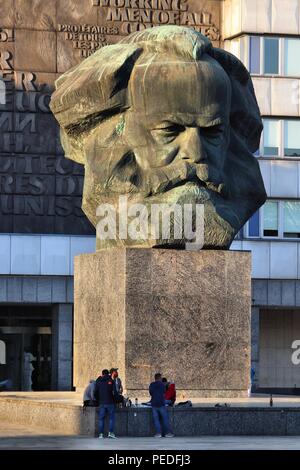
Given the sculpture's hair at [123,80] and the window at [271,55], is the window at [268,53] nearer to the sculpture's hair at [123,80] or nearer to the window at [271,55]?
the window at [271,55]

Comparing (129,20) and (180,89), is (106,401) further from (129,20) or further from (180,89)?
(129,20)

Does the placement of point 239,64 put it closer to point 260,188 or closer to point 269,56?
point 260,188

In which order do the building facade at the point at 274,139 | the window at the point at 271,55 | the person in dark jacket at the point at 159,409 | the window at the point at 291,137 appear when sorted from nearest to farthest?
the person in dark jacket at the point at 159,409 → the building facade at the point at 274,139 → the window at the point at 271,55 → the window at the point at 291,137

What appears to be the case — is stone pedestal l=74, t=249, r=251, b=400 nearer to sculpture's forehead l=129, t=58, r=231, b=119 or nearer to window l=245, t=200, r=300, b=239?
sculpture's forehead l=129, t=58, r=231, b=119

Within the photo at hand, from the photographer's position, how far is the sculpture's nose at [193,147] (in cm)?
3192

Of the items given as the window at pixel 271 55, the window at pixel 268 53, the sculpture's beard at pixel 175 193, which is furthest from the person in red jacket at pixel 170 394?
the window at pixel 271 55

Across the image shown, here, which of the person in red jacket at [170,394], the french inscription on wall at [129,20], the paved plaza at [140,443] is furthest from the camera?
the french inscription on wall at [129,20]

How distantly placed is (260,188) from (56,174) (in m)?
22.3

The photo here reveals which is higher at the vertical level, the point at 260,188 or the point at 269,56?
the point at 269,56

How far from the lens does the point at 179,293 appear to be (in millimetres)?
31250

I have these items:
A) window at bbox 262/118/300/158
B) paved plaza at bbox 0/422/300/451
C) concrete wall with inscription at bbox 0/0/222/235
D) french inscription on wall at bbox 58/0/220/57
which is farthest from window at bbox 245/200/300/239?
paved plaza at bbox 0/422/300/451

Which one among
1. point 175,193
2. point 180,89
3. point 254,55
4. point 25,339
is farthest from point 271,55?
point 175,193

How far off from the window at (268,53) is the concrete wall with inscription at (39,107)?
15.3ft
